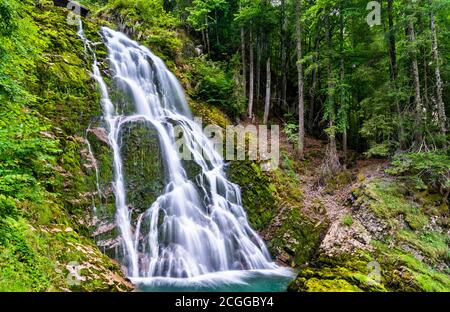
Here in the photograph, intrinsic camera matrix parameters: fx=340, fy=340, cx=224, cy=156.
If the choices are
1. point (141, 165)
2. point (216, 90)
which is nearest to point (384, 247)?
point (141, 165)

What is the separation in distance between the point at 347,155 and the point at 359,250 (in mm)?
7615

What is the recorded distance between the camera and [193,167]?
1139cm

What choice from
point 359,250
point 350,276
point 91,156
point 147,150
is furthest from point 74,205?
point 359,250

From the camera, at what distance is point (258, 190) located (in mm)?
12078

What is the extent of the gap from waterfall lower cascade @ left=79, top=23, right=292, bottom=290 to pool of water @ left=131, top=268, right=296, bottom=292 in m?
0.09

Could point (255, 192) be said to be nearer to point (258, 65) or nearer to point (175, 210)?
point (175, 210)

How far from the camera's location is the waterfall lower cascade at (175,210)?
28.9ft

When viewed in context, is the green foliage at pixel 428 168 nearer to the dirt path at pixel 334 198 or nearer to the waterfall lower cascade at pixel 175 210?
the dirt path at pixel 334 198

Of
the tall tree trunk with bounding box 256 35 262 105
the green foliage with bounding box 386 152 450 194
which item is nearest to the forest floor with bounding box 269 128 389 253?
the green foliage with bounding box 386 152 450 194

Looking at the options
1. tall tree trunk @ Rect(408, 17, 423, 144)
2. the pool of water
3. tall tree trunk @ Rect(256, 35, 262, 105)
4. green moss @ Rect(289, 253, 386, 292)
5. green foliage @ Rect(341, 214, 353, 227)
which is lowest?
the pool of water

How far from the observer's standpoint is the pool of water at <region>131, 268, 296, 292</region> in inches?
305

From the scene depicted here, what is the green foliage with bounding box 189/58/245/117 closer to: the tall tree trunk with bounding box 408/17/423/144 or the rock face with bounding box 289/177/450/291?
the rock face with bounding box 289/177/450/291

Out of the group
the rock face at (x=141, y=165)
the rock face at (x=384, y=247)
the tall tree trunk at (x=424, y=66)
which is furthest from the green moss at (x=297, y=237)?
the tall tree trunk at (x=424, y=66)
